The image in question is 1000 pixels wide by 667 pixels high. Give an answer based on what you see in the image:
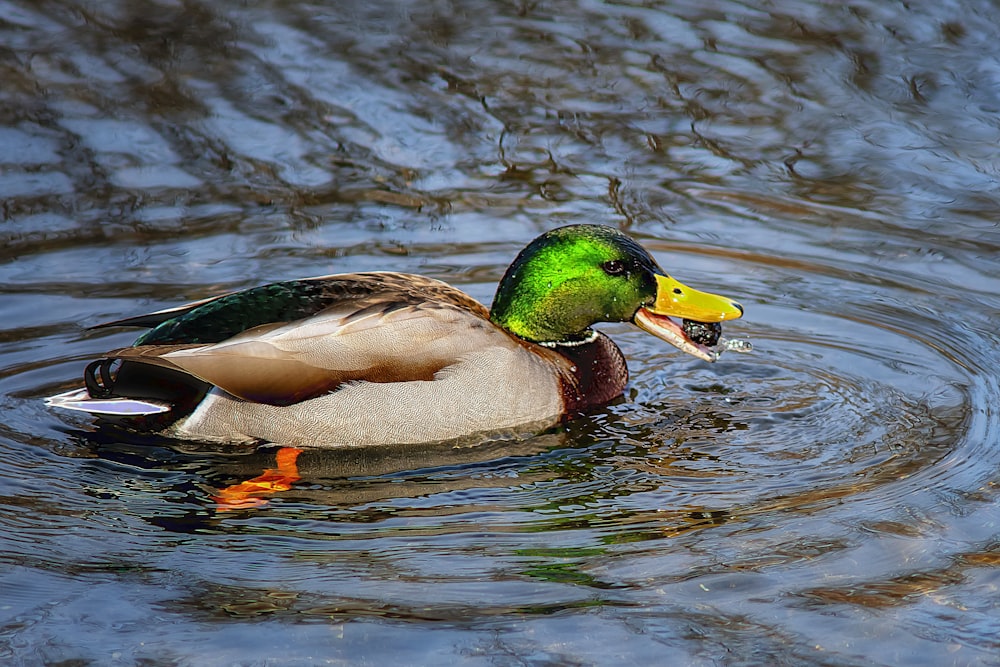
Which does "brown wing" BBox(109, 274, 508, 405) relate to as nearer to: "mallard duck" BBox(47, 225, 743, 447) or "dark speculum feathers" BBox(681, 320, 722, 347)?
"mallard duck" BBox(47, 225, 743, 447)

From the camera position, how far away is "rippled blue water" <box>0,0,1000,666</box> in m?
4.76

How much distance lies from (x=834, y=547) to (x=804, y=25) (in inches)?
268

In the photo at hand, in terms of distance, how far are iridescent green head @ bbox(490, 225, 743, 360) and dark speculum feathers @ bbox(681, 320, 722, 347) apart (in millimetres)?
74

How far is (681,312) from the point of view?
6.48 m

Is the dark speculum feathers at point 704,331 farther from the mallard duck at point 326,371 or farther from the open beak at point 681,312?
the mallard duck at point 326,371

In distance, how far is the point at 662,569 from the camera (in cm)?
505

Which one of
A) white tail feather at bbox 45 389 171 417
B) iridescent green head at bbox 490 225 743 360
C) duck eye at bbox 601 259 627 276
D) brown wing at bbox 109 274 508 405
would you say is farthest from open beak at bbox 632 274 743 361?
white tail feather at bbox 45 389 171 417

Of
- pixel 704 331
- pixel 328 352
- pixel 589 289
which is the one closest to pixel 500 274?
pixel 589 289

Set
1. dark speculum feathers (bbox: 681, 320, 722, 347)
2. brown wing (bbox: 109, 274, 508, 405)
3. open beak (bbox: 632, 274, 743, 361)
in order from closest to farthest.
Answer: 1. brown wing (bbox: 109, 274, 508, 405)
2. open beak (bbox: 632, 274, 743, 361)
3. dark speculum feathers (bbox: 681, 320, 722, 347)

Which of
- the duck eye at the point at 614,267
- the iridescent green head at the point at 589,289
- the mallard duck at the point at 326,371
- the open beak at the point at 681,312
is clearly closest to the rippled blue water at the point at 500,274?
the mallard duck at the point at 326,371

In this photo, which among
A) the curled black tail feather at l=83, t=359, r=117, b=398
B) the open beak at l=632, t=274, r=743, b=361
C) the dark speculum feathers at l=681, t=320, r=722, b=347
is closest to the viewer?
the curled black tail feather at l=83, t=359, r=117, b=398

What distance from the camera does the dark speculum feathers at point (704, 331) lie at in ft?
21.6

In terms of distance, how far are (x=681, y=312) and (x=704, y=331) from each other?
18 centimetres

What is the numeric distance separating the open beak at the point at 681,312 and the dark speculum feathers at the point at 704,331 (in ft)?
0.07
